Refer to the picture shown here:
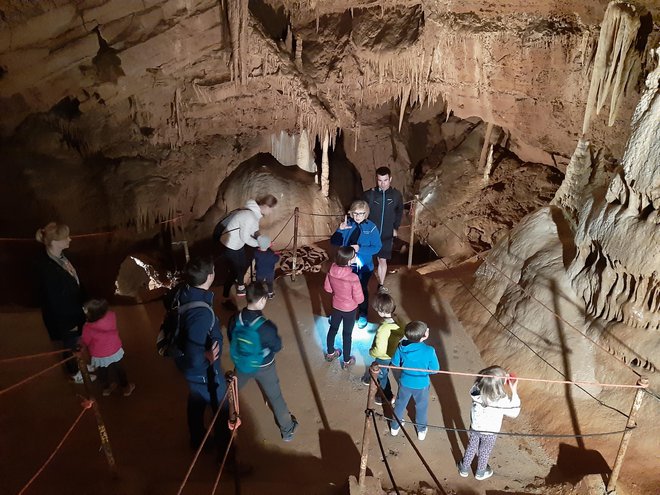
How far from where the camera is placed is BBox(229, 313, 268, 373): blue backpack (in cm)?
365

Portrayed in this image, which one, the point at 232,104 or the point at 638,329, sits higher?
the point at 232,104

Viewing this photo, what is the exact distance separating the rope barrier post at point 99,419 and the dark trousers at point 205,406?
576 millimetres

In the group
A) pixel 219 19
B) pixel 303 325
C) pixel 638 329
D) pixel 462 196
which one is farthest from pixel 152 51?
pixel 638 329

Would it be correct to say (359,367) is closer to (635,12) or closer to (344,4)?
(635,12)

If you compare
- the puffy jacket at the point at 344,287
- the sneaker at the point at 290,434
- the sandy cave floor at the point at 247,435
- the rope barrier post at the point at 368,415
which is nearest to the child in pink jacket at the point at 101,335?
the sandy cave floor at the point at 247,435

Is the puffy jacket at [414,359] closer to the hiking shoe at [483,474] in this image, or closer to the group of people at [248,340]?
the group of people at [248,340]

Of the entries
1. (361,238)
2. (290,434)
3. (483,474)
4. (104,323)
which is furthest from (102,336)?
(483,474)

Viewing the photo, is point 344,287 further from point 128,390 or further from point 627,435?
point 627,435

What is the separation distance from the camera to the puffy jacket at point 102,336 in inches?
163

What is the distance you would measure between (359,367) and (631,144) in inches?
125

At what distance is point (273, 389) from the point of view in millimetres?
3918

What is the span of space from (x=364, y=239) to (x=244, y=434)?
2327 millimetres

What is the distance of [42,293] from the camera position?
428cm

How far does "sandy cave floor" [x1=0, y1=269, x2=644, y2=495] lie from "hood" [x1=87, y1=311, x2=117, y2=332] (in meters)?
0.81
